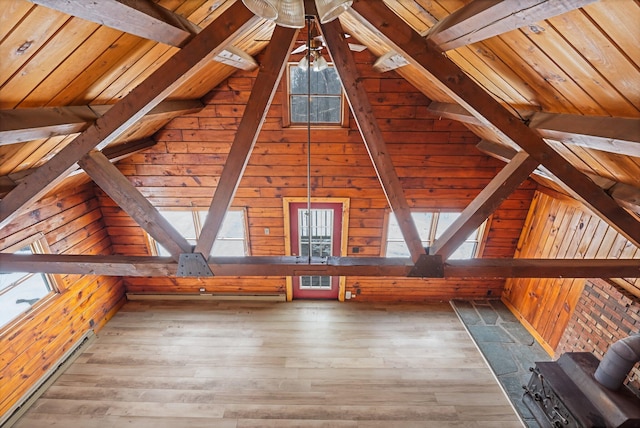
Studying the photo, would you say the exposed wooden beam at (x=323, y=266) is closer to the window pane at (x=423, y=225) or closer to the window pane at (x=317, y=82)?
the window pane at (x=317, y=82)

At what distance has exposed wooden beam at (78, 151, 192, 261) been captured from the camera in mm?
2241

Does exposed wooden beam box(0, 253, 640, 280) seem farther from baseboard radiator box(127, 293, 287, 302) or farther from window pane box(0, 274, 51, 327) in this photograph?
baseboard radiator box(127, 293, 287, 302)

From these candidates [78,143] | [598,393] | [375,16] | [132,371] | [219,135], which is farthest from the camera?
[219,135]

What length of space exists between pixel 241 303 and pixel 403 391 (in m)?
3.09

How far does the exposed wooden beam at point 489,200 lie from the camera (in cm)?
221

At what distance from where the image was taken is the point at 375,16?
188cm

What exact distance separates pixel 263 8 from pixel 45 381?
17.3ft

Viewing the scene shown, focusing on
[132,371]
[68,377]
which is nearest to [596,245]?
[132,371]

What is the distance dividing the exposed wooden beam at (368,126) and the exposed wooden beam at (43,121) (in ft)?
6.09

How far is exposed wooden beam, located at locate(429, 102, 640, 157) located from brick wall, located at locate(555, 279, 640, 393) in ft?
8.16

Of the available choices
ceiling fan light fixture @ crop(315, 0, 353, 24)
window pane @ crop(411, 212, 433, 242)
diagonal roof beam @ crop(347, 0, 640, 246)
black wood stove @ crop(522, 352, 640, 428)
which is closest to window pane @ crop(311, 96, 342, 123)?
window pane @ crop(411, 212, 433, 242)

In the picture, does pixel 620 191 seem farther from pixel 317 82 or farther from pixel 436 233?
pixel 317 82

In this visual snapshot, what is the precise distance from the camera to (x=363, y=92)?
2303 mm

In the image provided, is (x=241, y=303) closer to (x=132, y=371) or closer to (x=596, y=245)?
(x=132, y=371)
